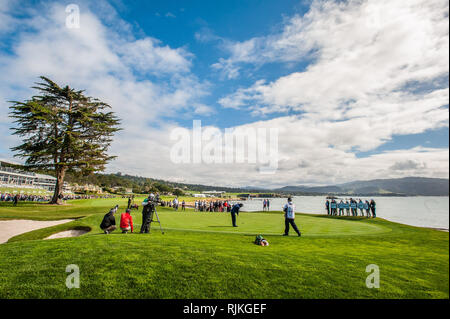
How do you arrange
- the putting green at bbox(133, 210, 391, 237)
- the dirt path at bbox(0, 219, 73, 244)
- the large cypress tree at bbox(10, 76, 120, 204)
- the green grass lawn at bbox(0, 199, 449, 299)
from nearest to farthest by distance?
the green grass lawn at bbox(0, 199, 449, 299), the dirt path at bbox(0, 219, 73, 244), the putting green at bbox(133, 210, 391, 237), the large cypress tree at bbox(10, 76, 120, 204)

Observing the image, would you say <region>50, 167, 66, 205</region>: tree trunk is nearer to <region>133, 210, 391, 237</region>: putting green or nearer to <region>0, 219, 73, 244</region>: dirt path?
<region>0, 219, 73, 244</region>: dirt path

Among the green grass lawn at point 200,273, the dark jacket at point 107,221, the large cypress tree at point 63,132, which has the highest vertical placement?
the large cypress tree at point 63,132

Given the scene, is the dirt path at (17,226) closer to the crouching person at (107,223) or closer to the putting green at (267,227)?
the crouching person at (107,223)

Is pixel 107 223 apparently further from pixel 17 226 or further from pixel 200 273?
pixel 17 226

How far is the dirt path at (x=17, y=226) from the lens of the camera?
48.4 ft

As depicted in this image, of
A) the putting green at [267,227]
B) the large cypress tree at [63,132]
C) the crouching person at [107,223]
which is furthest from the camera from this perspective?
the large cypress tree at [63,132]

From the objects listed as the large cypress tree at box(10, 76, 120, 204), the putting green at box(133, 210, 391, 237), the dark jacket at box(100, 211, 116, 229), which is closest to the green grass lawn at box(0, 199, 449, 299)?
the dark jacket at box(100, 211, 116, 229)

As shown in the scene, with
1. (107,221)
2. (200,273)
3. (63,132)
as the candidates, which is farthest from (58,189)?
(200,273)

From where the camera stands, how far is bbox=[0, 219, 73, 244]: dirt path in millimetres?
14767

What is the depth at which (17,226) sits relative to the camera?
16.8m

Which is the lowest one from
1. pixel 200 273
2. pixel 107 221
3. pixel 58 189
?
pixel 200 273

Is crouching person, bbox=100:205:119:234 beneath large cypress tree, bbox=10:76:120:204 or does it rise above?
beneath

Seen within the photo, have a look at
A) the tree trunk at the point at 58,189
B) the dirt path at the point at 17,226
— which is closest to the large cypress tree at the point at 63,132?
the tree trunk at the point at 58,189
